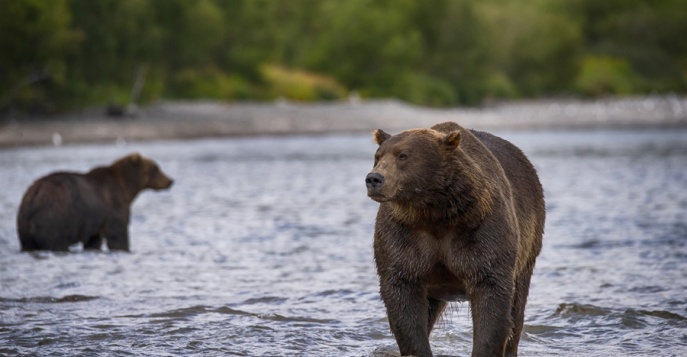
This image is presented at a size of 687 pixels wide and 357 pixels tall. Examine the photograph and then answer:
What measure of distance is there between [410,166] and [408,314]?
884mm

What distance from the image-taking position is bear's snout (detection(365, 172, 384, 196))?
5.61 m

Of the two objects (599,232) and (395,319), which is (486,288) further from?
(599,232)

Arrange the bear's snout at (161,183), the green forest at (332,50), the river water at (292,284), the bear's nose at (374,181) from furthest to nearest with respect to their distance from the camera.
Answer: the green forest at (332,50)
the bear's snout at (161,183)
the river water at (292,284)
the bear's nose at (374,181)

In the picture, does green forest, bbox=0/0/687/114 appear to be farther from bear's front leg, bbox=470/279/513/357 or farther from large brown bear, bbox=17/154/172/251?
bear's front leg, bbox=470/279/513/357

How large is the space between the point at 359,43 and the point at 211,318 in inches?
2741

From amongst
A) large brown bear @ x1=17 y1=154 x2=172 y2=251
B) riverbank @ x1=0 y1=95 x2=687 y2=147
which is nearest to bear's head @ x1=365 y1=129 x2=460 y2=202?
large brown bear @ x1=17 y1=154 x2=172 y2=251

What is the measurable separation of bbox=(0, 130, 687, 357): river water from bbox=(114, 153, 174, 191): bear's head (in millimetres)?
736

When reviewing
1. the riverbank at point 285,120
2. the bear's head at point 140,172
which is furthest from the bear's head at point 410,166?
the riverbank at point 285,120

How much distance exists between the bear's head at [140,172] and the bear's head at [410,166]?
7383 mm

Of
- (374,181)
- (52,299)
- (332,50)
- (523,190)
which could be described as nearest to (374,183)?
(374,181)

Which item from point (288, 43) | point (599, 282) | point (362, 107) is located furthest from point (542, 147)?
point (288, 43)

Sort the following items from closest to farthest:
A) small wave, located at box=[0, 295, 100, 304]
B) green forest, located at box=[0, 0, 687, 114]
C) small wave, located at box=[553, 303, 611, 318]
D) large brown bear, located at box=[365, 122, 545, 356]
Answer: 1. large brown bear, located at box=[365, 122, 545, 356]
2. small wave, located at box=[553, 303, 611, 318]
3. small wave, located at box=[0, 295, 100, 304]
4. green forest, located at box=[0, 0, 687, 114]

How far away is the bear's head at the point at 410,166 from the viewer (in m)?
5.69

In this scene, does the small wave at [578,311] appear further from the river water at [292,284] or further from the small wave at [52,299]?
the small wave at [52,299]
